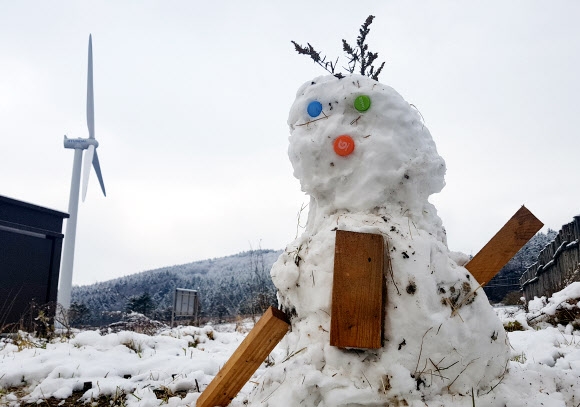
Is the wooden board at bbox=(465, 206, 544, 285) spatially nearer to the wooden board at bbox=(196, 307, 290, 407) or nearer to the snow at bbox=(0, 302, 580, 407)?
the snow at bbox=(0, 302, 580, 407)

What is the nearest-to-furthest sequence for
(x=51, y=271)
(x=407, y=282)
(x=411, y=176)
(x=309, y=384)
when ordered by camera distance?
(x=309, y=384)
(x=407, y=282)
(x=411, y=176)
(x=51, y=271)

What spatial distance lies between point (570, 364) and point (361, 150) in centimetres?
205

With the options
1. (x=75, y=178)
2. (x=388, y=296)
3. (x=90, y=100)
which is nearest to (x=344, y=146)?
(x=388, y=296)

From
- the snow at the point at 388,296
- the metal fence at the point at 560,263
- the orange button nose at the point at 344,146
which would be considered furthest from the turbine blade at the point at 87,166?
the orange button nose at the point at 344,146

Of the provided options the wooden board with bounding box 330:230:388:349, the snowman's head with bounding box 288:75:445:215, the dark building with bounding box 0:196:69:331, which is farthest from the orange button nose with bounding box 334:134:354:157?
the dark building with bounding box 0:196:69:331

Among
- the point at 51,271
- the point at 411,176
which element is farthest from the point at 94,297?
the point at 411,176

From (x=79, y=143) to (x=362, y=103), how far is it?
53.7 feet

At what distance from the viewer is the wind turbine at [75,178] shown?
549 inches

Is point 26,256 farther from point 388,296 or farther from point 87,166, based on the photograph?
point 87,166

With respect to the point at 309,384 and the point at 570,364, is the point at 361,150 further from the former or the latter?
the point at 570,364

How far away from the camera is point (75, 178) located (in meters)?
15.0

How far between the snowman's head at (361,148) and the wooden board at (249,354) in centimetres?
69

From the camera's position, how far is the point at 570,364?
267cm

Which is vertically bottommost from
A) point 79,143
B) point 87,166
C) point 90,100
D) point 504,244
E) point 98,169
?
point 504,244
